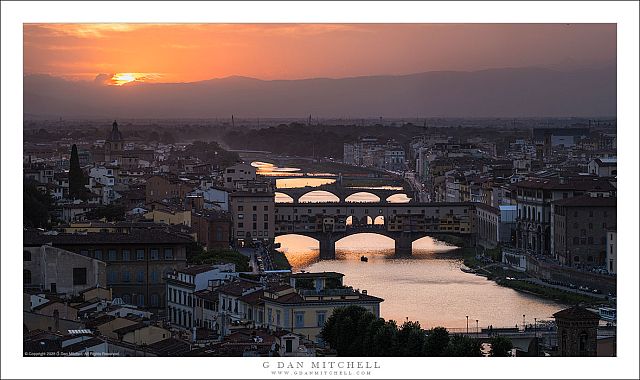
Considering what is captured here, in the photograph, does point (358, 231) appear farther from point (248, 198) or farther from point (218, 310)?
point (218, 310)

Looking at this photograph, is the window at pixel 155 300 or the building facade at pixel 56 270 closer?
the building facade at pixel 56 270

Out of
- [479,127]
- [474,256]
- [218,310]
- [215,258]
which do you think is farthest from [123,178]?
[479,127]

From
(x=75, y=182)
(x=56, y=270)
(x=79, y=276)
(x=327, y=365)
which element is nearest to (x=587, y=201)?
(x=75, y=182)

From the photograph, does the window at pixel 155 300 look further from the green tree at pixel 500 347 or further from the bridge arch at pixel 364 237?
the bridge arch at pixel 364 237

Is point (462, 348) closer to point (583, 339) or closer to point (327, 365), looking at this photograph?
point (583, 339)

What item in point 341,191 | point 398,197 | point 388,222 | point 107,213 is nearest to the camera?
point 107,213

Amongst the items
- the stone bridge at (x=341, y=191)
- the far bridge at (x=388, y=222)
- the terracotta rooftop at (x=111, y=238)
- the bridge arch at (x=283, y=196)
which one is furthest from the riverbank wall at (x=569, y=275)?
the stone bridge at (x=341, y=191)

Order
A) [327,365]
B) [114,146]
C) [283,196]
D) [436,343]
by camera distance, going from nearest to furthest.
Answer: [327,365]
[436,343]
[283,196]
[114,146]
